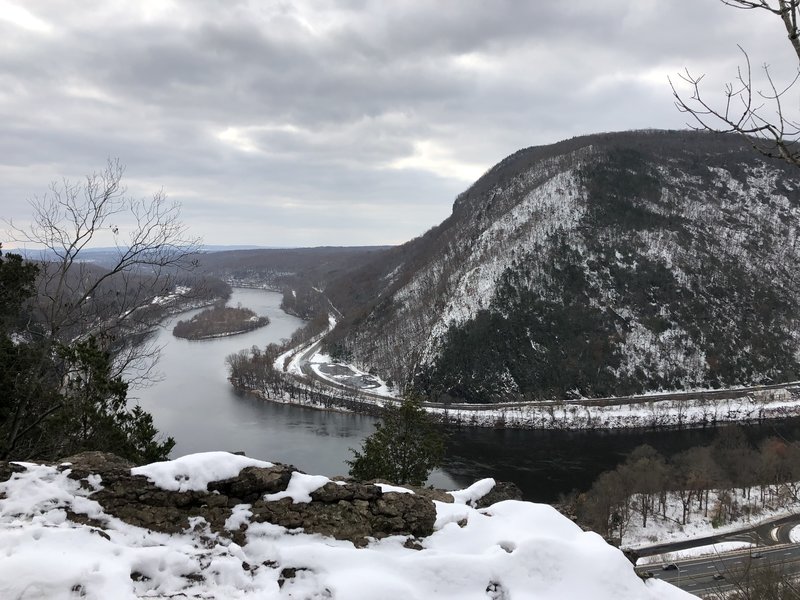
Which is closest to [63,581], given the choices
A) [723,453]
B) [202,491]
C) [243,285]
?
[202,491]

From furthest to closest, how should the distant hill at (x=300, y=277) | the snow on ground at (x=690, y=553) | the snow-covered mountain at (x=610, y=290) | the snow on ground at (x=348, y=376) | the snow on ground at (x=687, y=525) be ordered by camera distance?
the distant hill at (x=300, y=277) < the snow-covered mountain at (x=610, y=290) < the snow on ground at (x=348, y=376) < the snow on ground at (x=687, y=525) < the snow on ground at (x=690, y=553)

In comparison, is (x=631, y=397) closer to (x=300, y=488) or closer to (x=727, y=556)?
(x=727, y=556)

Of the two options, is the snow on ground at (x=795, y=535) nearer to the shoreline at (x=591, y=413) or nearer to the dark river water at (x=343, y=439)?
the dark river water at (x=343, y=439)

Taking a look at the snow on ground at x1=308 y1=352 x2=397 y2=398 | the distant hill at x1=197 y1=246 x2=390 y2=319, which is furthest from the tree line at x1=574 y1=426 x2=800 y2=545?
the distant hill at x1=197 y1=246 x2=390 y2=319

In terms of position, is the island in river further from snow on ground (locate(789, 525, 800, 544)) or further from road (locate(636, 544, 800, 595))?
snow on ground (locate(789, 525, 800, 544))

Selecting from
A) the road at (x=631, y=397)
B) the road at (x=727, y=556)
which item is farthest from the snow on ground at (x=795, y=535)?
the road at (x=631, y=397)

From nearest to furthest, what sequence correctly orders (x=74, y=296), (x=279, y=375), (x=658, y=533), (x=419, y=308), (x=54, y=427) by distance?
(x=74, y=296)
(x=54, y=427)
(x=658, y=533)
(x=279, y=375)
(x=419, y=308)

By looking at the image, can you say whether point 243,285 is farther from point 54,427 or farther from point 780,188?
point 54,427
